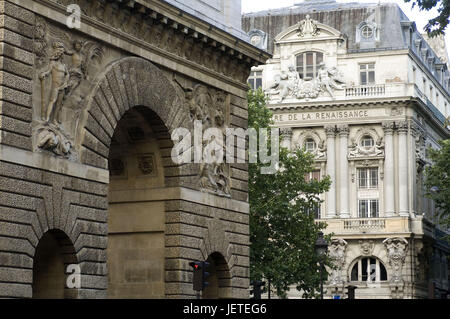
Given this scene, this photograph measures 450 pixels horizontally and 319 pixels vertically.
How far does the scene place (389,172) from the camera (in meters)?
79.7

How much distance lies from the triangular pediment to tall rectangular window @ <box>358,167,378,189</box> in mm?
10401

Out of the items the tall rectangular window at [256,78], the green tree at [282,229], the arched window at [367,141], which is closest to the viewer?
the green tree at [282,229]

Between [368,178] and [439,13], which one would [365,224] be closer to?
[368,178]

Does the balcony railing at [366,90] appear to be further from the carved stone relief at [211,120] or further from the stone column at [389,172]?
the carved stone relief at [211,120]

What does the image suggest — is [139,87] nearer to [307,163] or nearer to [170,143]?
[170,143]

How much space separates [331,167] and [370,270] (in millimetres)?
7907

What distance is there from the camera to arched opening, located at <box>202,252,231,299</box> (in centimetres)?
3894

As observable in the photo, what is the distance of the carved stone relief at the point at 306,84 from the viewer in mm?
82375

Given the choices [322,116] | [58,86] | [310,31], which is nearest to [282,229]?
[322,116]

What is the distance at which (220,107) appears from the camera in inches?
1529

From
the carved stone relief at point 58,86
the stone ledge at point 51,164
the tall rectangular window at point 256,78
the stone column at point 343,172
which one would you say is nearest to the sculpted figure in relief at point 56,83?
the carved stone relief at point 58,86

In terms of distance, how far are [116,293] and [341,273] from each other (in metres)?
45.2

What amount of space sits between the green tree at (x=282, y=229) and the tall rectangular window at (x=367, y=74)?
22.5 meters

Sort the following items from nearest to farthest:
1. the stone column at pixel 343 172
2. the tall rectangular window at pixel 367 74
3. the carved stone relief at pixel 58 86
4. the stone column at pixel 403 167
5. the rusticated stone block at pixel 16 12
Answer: the rusticated stone block at pixel 16 12 < the carved stone relief at pixel 58 86 < the stone column at pixel 403 167 < the stone column at pixel 343 172 < the tall rectangular window at pixel 367 74
